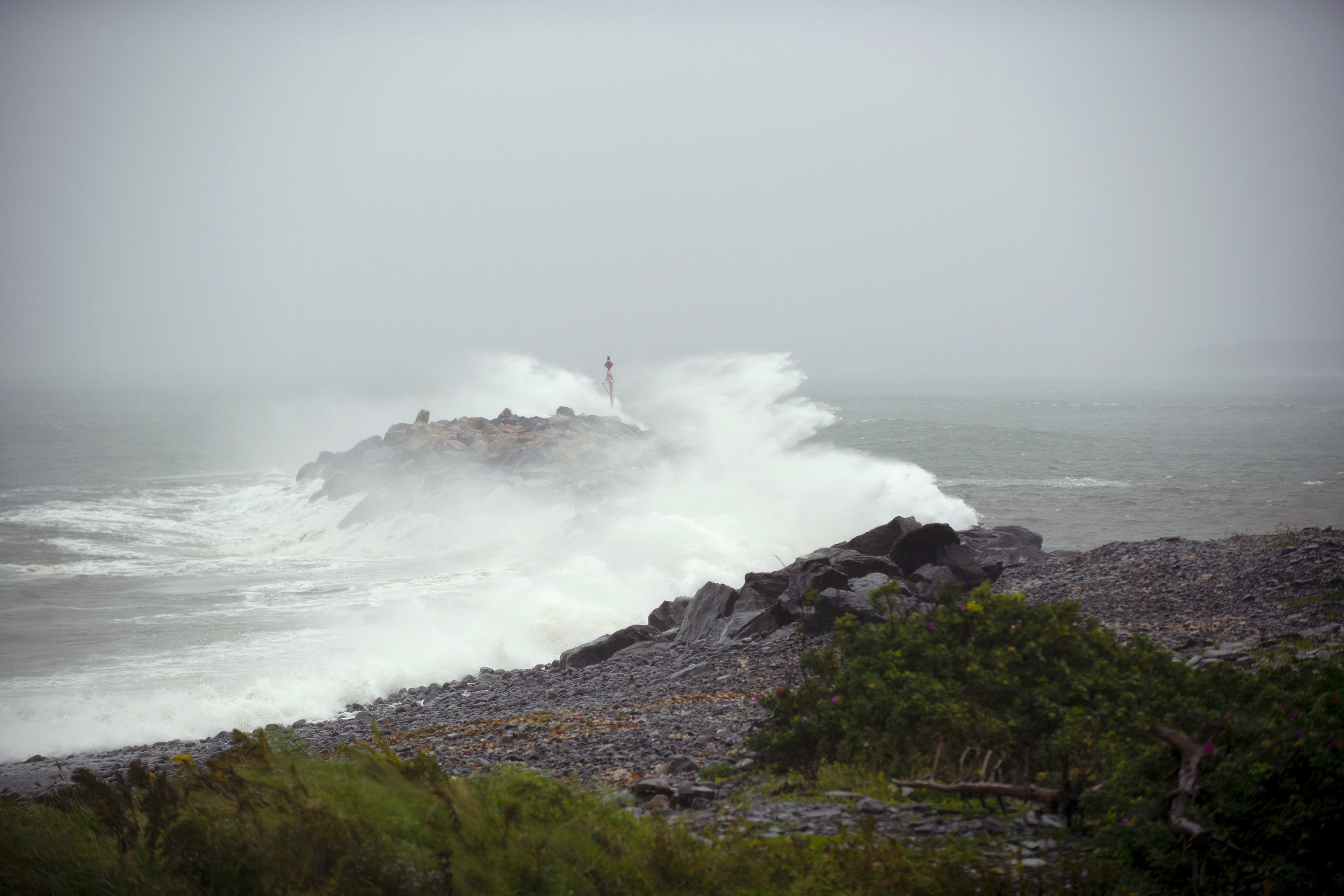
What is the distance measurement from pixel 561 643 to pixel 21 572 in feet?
59.6

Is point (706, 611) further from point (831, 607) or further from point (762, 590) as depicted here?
point (831, 607)

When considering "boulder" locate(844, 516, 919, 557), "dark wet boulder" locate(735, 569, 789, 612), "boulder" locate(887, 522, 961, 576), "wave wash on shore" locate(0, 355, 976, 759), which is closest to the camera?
"wave wash on shore" locate(0, 355, 976, 759)

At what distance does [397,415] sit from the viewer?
66688 millimetres

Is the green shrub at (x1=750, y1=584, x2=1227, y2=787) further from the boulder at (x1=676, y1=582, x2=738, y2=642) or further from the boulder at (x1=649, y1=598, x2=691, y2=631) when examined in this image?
the boulder at (x1=649, y1=598, x2=691, y2=631)

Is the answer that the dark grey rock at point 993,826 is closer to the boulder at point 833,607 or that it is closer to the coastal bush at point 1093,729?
the coastal bush at point 1093,729

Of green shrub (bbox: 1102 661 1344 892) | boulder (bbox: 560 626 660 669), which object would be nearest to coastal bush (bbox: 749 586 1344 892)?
green shrub (bbox: 1102 661 1344 892)

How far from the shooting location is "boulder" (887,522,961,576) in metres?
15.8

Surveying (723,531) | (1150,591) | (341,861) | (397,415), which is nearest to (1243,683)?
(341,861)

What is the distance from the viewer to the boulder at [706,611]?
15.2 m

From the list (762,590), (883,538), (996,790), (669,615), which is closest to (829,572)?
(762,590)

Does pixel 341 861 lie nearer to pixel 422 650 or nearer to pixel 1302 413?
pixel 422 650

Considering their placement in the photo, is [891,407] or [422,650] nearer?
[422,650]

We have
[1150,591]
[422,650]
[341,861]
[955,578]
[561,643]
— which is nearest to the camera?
[341,861]

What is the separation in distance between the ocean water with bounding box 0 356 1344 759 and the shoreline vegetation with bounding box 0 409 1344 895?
211 inches
